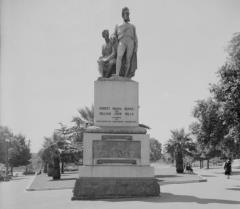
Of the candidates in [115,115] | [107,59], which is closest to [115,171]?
[115,115]

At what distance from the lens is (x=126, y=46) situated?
15656mm

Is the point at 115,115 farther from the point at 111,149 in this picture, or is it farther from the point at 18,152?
the point at 18,152

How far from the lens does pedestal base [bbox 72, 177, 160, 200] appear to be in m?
13.9

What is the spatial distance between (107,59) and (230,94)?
8.18 meters

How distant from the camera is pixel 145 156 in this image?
1457 centimetres

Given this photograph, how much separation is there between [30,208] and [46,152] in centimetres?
3293

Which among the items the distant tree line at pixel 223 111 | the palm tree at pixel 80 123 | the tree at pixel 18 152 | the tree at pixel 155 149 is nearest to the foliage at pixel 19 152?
the tree at pixel 18 152

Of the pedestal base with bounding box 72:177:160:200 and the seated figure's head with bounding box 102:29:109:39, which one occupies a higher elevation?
the seated figure's head with bounding box 102:29:109:39

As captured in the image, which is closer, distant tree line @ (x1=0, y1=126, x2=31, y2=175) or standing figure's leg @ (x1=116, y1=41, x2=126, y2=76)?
standing figure's leg @ (x1=116, y1=41, x2=126, y2=76)

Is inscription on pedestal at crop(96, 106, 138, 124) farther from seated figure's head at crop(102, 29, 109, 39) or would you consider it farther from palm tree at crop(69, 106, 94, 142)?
palm tree at crop(69, 106, 94, 142)

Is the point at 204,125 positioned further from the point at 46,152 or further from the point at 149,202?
the point at 46,152

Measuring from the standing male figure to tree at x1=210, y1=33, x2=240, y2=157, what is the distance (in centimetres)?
739

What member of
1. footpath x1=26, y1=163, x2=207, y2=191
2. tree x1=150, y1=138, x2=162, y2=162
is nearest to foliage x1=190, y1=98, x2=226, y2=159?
footpath x1=26, y1=163, x2=207, y2=191

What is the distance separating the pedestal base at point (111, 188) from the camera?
13.9 metres
